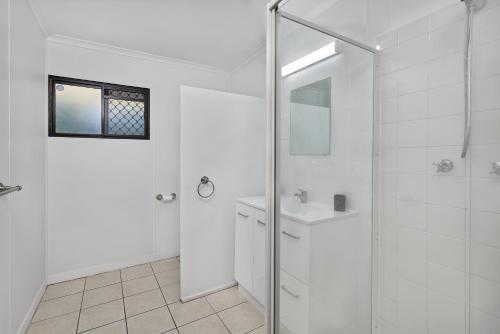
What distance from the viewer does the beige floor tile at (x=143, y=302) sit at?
1.83 meters

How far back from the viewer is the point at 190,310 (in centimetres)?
183

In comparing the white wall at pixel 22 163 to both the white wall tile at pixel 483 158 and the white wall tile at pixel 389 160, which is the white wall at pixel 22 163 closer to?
the white wall tile at pixel 389 160

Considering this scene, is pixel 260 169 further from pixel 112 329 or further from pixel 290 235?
pixel 112 329

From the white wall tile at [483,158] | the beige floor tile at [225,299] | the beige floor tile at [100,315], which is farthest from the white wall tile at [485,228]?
the beige floor tile at [100,315]

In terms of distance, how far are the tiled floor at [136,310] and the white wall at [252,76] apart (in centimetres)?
205

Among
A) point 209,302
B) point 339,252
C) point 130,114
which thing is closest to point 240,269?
point 209,302

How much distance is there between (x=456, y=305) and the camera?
41.1 inches

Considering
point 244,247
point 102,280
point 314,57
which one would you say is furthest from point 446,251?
point 102,280

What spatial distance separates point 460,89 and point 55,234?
3.26 meters

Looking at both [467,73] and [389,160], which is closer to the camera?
[467,73]

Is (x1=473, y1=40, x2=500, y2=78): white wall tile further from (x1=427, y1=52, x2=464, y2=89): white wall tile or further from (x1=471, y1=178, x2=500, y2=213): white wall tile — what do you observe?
(x1=471, y1=178, x2=500, y2=213): white wall tile

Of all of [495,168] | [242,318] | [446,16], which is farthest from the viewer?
[242,318]

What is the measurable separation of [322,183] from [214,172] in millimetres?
1019

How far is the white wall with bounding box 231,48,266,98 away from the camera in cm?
251
